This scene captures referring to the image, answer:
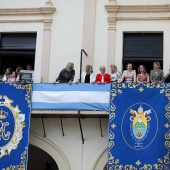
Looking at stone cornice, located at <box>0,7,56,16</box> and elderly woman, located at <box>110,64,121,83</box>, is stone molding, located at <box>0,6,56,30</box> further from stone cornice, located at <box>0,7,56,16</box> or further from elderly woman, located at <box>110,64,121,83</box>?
elderly woman, located at <box>110,64,121,83</box>

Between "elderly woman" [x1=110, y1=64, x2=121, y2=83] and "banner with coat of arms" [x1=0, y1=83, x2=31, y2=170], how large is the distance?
2.52m

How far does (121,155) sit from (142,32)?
4490 mm

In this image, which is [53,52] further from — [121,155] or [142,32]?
[121,155]

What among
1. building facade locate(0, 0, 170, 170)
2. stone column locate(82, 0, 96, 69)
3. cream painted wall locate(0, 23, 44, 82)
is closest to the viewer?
building facade locate(0, 0, 170, 170)

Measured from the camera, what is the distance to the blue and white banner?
13.3 meters

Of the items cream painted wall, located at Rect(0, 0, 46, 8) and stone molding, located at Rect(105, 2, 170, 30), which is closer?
stone molding, located at Rect(105, 2, 170, 30)

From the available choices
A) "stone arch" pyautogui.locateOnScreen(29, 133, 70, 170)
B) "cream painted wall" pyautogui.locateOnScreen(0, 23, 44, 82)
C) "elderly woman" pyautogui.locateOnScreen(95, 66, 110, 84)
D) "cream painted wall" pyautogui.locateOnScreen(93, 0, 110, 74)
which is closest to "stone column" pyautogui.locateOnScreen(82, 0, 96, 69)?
"cream painted wall" pyautogui.locateOnScreen(93, 0, 110, 74)

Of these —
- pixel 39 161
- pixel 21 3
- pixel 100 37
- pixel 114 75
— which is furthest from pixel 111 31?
pixel 39 161

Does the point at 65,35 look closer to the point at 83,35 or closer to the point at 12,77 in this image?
the point at 83,35

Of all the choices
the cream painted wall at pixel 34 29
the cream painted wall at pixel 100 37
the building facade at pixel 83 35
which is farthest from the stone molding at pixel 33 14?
the cream painted wall at pixel 100 37

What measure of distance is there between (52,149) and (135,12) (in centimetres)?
521

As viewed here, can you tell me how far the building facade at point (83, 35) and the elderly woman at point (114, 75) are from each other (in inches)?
27.1

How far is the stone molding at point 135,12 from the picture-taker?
49.1 ft

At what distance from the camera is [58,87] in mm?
13586
